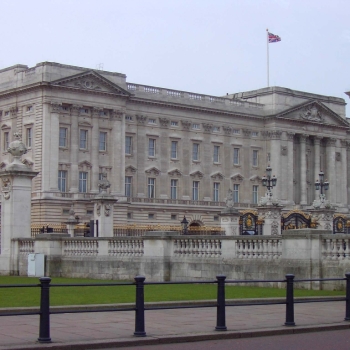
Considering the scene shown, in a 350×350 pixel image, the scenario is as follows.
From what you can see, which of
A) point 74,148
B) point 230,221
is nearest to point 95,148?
point 74,148

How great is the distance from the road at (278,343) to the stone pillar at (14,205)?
72.4ft

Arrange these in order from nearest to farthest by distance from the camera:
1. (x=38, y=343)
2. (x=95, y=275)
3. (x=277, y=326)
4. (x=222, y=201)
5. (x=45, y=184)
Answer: (x=38, y=343) < (x=277, y=326) < (x=95, y=275) < (x=45, y=184) < (x=222, y=201)

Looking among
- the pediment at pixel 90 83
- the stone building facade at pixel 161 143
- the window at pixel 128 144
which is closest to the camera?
the stone building facade at pixel 161 143

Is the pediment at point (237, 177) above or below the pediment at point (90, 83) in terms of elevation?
below

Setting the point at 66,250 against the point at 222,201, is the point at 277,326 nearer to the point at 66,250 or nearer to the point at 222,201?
the point at 66,250

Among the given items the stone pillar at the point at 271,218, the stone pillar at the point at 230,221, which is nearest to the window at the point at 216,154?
the stone pillar at the point at 271,218

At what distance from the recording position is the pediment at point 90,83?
3401 inches

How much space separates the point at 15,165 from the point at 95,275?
5.60 meters

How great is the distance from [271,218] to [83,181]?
34738mm

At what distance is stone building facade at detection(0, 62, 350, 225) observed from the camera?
3393 inches

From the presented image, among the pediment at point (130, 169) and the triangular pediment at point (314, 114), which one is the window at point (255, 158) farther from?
the pediment at point (130, 169)

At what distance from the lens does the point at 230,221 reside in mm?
52375

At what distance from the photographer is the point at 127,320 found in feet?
63.7

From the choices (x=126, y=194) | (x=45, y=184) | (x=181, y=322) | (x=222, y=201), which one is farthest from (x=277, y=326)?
(x=222, y=201)
